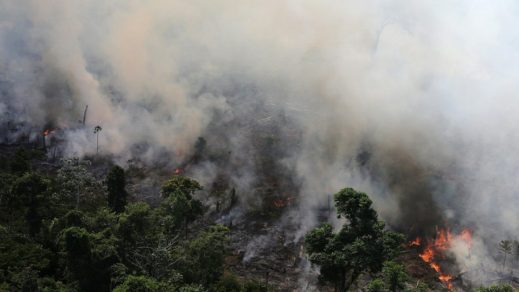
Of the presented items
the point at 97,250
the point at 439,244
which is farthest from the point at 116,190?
the point at 439,244

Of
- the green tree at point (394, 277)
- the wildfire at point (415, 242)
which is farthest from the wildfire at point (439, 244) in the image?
the green tree at point (394, 277)

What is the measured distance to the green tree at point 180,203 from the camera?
6788cm

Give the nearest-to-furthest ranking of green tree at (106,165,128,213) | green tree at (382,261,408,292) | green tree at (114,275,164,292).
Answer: green tree at (114,275,164,292), green tree at (382,261,408,292), green tree at (106,165,128,213)

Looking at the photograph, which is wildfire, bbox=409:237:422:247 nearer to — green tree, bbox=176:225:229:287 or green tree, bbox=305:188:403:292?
green tree, bbox=305:188:403:292

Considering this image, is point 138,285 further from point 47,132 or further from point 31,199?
point 47,132

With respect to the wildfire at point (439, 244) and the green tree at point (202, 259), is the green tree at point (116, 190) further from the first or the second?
the wildfire at point (439, 244)

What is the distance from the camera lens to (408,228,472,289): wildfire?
7075 centimetres

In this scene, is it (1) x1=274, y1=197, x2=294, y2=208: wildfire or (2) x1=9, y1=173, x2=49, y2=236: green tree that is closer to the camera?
(2) x1=9, y1=173, x2=49, y2=236: green tree

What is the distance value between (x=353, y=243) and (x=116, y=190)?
3373cm

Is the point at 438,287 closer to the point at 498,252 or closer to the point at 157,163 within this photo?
the point at 498,252

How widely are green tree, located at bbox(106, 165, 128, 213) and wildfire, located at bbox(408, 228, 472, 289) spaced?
3956cm

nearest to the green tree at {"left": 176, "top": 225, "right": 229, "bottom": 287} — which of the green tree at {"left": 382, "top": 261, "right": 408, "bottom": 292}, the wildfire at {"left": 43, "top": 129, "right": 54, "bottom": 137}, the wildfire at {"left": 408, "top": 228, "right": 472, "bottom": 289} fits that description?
the green tree at {"left": 382, "top": 261, "right": 408, "bottom": 292}

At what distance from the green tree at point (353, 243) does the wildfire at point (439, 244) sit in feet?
65.0

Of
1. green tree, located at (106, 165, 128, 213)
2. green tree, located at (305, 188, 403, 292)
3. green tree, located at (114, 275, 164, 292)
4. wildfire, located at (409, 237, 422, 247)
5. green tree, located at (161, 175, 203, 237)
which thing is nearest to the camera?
green tree, located at (114, 275, 164, 292)
